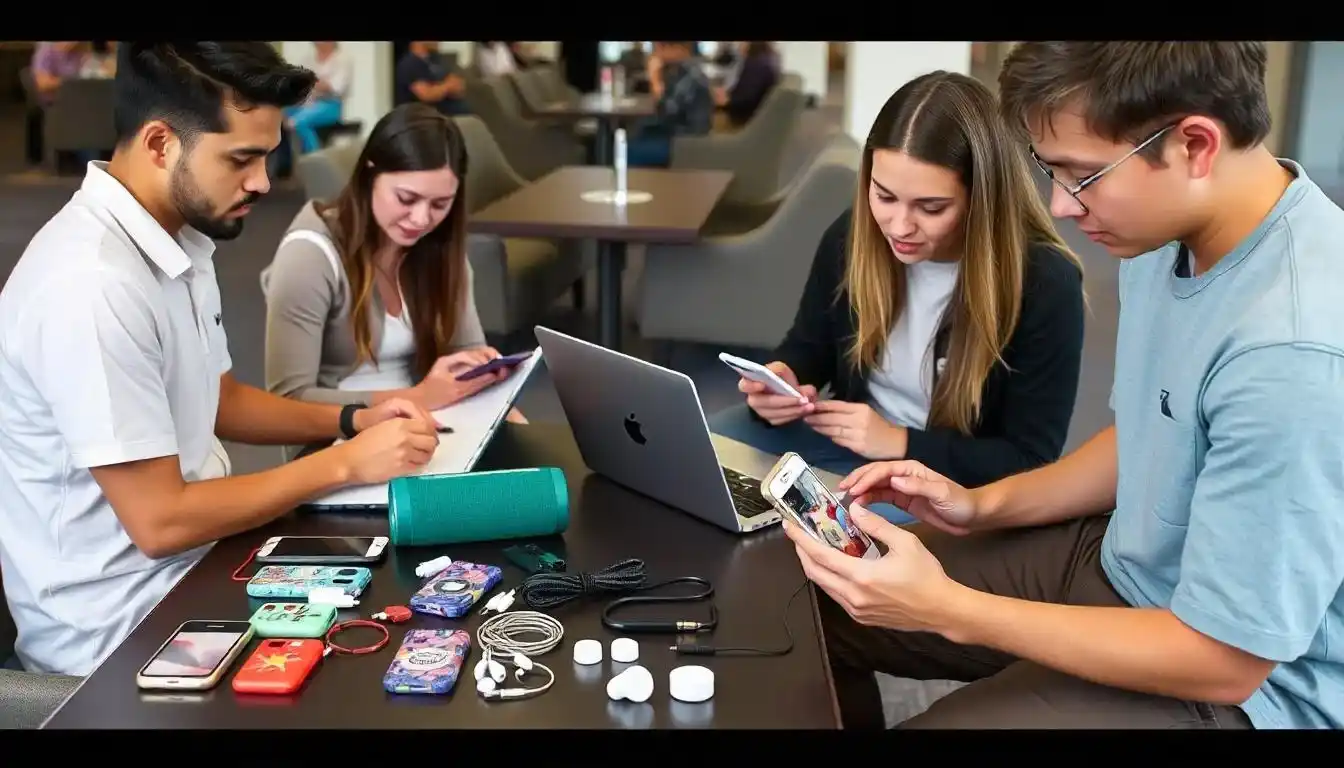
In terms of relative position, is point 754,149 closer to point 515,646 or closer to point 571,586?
point 571,586

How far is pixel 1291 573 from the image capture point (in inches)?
46.4

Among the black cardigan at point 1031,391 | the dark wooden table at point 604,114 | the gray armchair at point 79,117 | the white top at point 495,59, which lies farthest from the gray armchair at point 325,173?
the white top at point 495,59

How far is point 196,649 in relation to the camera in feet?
4.09

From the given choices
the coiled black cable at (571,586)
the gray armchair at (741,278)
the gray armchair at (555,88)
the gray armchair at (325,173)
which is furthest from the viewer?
the gray armchair at (555,88)

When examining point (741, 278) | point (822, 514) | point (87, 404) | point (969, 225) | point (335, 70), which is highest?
point (335, 70)

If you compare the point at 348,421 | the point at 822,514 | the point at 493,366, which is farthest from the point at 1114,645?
the point at 348,421

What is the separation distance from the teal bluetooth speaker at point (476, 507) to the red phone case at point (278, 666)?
266 mm

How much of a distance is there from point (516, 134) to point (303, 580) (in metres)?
5.71

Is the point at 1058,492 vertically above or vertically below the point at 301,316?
below

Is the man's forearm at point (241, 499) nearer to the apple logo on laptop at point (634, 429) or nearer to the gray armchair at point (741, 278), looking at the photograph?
the apple logo on laptop at point (634, 429)

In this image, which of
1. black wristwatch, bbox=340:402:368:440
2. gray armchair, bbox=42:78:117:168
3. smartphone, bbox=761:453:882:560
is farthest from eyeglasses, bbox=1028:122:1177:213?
gray armchair, bbox=42:78:117:168

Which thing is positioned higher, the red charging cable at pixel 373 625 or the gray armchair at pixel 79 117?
the gray armchair at pixel 79 117

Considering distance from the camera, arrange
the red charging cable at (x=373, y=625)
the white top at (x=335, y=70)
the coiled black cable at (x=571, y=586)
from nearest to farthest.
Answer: the red charging cable at (x=373, y=625)
the coiled black cable at (x=571, y=586)
the white top at (x=335, y=70)

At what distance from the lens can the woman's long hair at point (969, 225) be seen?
1.94 meters
